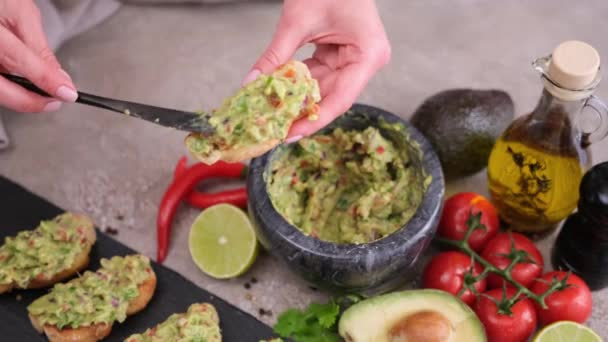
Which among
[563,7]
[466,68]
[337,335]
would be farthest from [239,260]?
[563,7]

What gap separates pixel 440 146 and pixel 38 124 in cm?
148

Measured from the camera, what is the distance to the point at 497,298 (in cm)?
195

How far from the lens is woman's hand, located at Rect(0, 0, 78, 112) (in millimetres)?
1608

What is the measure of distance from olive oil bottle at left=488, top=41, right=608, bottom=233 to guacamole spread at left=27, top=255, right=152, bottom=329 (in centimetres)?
113

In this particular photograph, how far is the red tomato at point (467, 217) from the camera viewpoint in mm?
2100

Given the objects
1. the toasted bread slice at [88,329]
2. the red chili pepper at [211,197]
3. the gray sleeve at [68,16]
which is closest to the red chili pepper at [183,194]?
the red chili pepper at [211,197]

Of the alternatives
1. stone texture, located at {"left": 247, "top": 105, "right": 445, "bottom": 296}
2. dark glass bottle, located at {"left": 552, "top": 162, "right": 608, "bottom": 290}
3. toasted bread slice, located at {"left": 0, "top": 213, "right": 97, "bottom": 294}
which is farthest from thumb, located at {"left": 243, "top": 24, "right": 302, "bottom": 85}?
dark glass bottle, located at {"left": 552, "top": 162, "right": 608, "bottom": 290}

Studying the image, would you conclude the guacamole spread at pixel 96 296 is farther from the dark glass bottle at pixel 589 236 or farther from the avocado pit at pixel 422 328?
the dark glass bottle at pixel 589 236

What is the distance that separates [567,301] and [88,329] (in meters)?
1.36

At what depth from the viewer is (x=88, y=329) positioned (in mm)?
1907

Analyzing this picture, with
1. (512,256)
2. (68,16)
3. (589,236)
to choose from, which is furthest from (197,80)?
(589,236)

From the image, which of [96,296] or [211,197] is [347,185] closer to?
[211,197]

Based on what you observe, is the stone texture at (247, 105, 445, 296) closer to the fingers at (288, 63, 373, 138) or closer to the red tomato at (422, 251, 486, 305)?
the red tomato at (422, 251, 486, 305)

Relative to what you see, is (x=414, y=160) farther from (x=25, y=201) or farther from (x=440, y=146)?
(x=25, y=201)
